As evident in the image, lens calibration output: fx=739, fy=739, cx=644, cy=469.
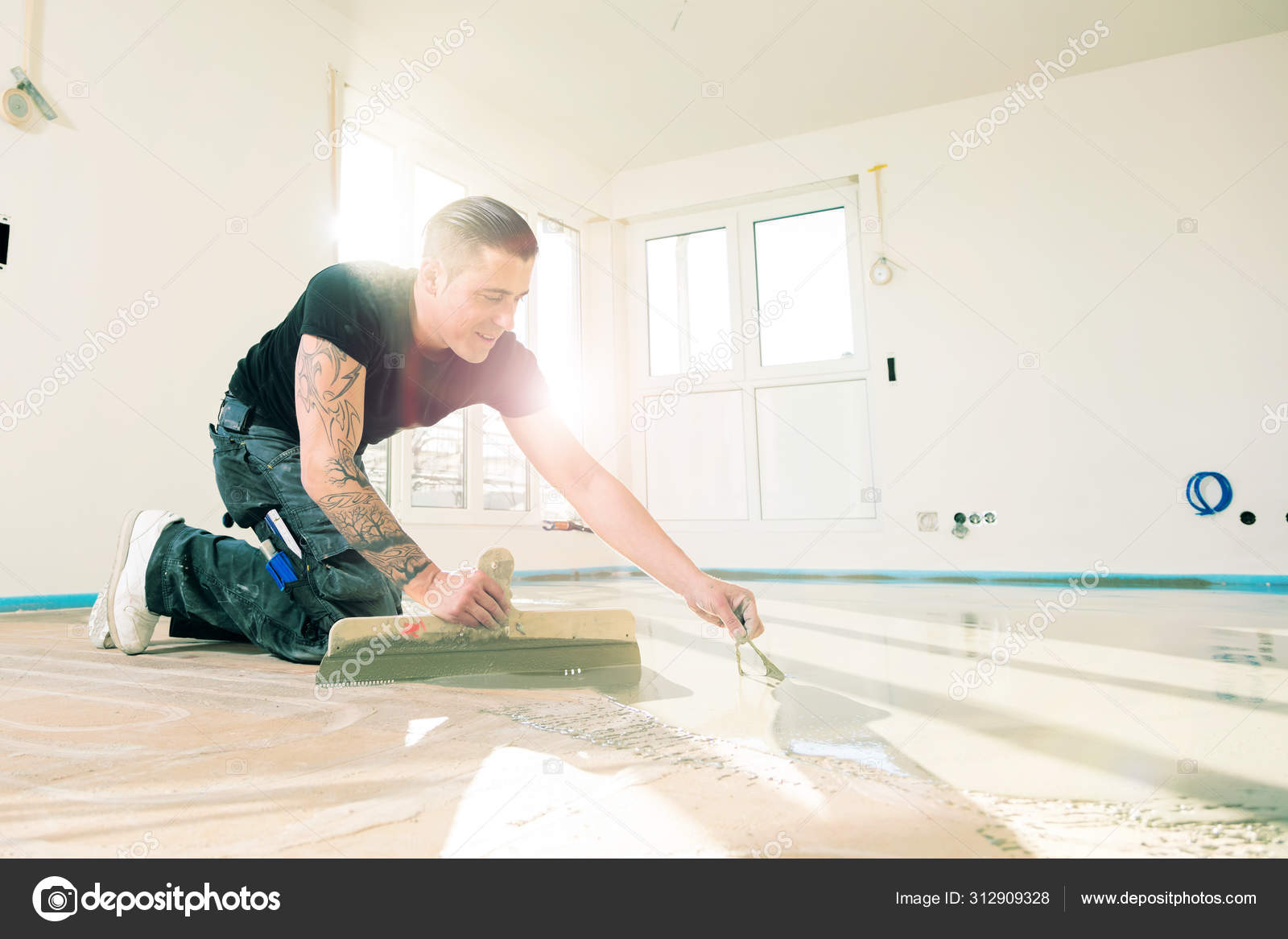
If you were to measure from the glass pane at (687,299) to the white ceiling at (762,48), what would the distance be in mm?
836

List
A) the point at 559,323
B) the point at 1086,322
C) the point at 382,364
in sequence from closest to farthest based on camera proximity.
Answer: the point at 382,364 → the point at 1086,322 → the point at 559,323

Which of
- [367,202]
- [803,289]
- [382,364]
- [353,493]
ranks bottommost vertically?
[353,493]

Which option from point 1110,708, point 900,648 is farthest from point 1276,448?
point 1110,708

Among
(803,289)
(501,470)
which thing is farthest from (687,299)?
(501,470)

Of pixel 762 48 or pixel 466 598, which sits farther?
pixel 762 48

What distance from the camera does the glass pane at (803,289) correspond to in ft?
16.0

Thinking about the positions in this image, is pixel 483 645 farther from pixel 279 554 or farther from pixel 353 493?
pixel 279 554

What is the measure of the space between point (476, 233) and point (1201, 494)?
4.21 metres

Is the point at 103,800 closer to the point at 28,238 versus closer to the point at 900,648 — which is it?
the point at 900,648

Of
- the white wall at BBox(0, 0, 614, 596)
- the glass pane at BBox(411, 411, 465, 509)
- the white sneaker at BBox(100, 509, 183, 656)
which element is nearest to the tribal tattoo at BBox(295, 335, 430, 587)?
the white sneaker at BBox(100, 509, 183, 656)

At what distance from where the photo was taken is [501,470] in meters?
4.61

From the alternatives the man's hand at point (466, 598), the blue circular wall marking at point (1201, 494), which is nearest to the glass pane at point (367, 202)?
the man's hand at point (466, 598)

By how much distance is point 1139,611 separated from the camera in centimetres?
244

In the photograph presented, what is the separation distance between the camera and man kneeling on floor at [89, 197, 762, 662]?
1.19 meters
